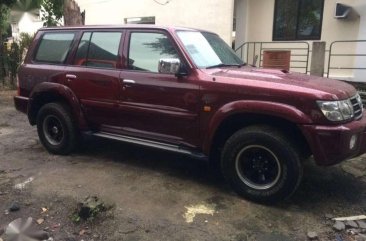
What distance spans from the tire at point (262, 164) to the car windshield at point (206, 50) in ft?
3.34

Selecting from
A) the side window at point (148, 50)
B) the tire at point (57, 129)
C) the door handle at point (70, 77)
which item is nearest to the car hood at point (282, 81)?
the side window at point (148, 50)

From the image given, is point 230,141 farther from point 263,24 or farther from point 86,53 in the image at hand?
point 263,24

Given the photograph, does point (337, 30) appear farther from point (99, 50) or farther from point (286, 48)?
point (99, 50)

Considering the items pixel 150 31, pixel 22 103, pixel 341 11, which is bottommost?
pixel 22 103

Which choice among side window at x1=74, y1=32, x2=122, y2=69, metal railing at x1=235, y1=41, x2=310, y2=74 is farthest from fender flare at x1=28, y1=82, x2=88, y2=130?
metal railing at x1=235, y1=41, x2=310, y2=74

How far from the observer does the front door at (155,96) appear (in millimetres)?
4570

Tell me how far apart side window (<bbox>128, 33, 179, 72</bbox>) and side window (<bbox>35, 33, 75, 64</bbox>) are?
1.15 meters

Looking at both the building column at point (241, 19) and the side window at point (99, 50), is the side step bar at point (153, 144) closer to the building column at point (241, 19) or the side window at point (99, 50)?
the side window at point (99, 50)

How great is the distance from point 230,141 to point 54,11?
10.3 m

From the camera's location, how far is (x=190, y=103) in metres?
4.52

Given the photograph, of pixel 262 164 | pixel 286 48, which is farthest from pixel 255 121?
pixel 286 48

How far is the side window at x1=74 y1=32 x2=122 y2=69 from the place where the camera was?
206 inches

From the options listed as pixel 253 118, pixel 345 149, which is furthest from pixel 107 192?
pixel 345 149

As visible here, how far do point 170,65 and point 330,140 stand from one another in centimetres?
183
